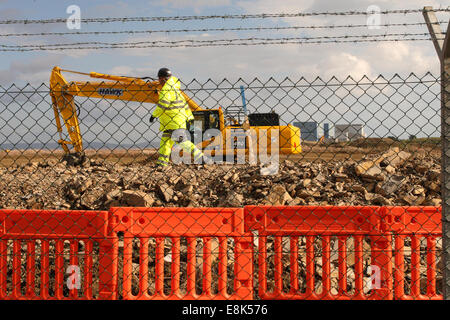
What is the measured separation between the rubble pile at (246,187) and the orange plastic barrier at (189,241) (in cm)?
370

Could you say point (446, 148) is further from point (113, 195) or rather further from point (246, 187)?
point (113, 195)

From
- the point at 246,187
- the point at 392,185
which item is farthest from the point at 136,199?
the point at 392,185

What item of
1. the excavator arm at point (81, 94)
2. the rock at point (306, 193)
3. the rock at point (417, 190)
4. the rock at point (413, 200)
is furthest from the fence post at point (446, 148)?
the excavator arm at point (81, 94)

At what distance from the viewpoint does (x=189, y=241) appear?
191 inches

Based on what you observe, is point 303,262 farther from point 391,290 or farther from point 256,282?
point 391,290

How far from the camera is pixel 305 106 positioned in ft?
14.6

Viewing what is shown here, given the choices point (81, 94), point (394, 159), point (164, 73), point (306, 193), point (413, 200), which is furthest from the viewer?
point (81, 94)

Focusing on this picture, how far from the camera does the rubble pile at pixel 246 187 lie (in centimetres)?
898

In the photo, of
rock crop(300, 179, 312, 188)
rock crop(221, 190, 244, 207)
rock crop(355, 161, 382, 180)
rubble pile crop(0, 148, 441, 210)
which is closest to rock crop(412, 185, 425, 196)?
rubble pile crop(0, 148, 441, 210)

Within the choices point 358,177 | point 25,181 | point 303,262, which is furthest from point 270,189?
point 25,181

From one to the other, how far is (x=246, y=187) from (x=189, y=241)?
16.4 ft

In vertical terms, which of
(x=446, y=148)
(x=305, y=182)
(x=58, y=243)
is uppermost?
(x=446, y=148)

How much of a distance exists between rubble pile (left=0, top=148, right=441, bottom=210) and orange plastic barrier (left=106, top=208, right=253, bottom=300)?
3.70 meters

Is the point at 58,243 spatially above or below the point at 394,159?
below
